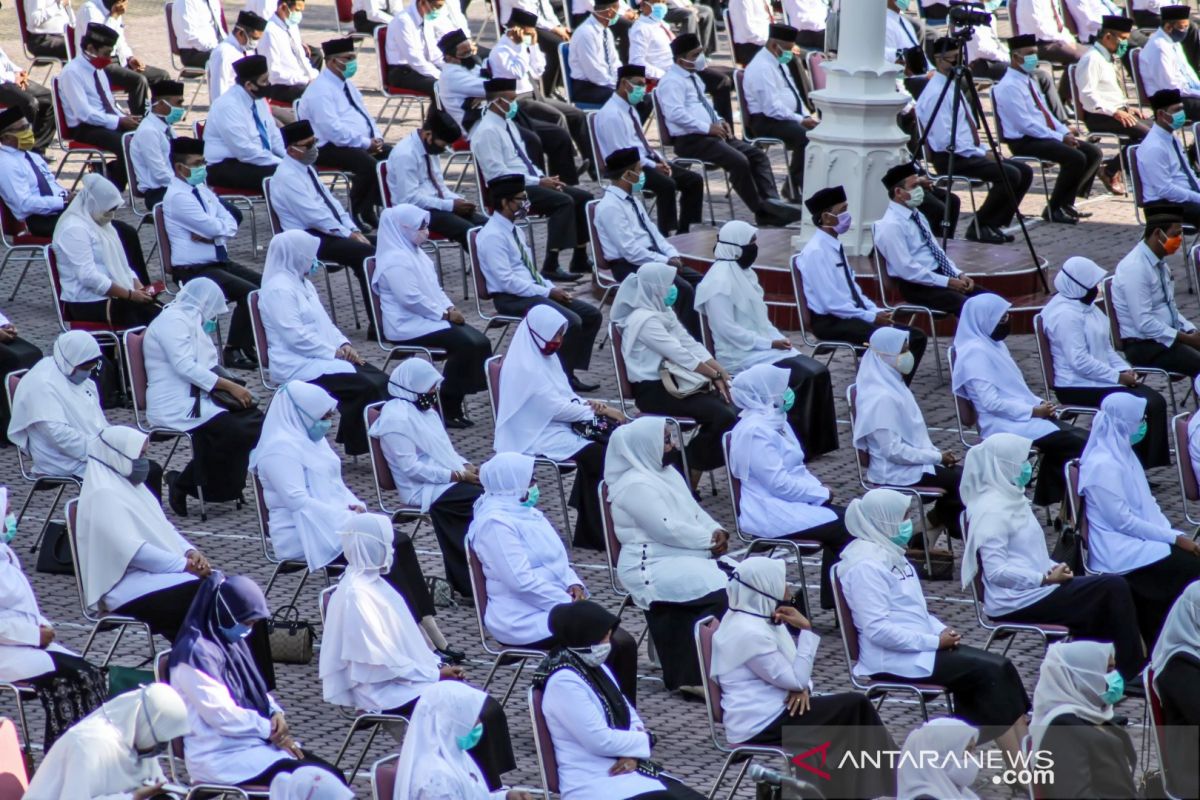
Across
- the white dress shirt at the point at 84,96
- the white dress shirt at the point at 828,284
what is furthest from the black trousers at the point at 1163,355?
the white dress shirt at the point at 84,96

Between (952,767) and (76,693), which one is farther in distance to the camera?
(76,693)

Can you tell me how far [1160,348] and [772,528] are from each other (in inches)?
138

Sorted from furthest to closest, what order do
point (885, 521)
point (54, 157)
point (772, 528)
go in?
point (54, 157) < point (772, 528) < point (885, 521)

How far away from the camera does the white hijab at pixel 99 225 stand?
1202cm

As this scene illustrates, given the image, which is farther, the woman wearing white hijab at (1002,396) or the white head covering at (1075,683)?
the woman wearing white hijab at (1002,396)

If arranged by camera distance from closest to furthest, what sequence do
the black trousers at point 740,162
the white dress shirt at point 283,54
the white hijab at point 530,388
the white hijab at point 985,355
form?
the white hijab at point 530,388 < the white hijab at point 985,355 < the black trousers at point 740,162 < the white dress shirt at point 283,54

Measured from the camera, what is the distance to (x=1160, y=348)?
12070 mm

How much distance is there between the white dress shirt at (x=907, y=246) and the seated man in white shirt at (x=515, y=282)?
71.0 inches

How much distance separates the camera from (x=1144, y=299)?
12.1 meters

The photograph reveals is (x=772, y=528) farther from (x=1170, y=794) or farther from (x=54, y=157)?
(x=54, y=157)

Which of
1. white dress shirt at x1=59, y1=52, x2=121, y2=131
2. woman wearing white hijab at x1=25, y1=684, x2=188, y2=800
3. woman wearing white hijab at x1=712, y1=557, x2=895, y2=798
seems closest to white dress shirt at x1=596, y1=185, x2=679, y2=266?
white dress shirt at x1=59, y1=52, x2=121, y2=131

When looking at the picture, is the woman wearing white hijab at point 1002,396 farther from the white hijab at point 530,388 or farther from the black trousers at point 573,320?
the black trousers at point 573,320

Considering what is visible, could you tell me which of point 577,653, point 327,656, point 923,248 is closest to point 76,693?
point 327,656

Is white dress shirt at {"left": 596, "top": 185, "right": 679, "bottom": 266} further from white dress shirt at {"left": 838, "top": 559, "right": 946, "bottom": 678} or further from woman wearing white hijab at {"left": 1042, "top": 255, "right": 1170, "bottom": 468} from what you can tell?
white dress shirt at {"left": 838, "top": 559, "right": 946, "bottom": 678}
